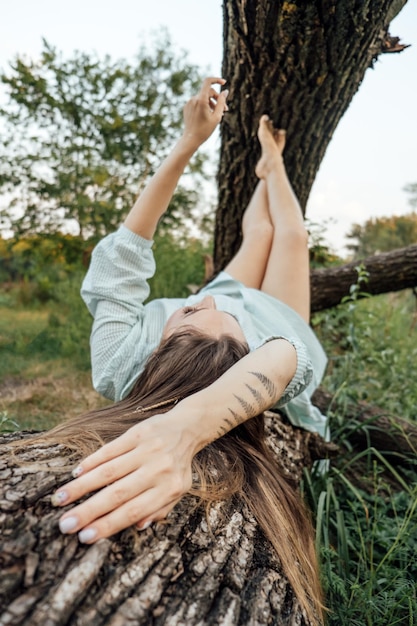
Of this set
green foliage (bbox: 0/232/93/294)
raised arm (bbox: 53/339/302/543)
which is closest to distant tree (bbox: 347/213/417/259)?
green foliage (bbox: 0/232/93/294)

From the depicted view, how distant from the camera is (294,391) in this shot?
5.36 feet

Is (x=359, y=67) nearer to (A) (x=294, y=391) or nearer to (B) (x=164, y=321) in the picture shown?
(B) (x=164, y=321)

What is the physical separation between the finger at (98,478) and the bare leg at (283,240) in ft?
5.82

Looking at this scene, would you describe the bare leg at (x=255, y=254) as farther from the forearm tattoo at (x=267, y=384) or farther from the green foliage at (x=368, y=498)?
the forearm tattoo at (x=267, y=384)

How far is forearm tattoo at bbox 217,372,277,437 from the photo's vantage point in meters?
1.25

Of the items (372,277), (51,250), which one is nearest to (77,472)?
(372,277)

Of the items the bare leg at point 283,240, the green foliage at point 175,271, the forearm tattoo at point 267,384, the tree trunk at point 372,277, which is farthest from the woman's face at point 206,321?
the green foliage at point 175,271

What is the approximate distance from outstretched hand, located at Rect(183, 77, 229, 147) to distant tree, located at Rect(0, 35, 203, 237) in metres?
5.57

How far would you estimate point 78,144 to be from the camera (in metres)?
8.80

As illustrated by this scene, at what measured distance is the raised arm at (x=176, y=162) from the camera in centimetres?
217

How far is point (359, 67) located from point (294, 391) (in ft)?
6.22

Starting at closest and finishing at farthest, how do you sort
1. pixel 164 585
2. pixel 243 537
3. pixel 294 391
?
pixel 164 585
pixel 243 537
pixel 294 391

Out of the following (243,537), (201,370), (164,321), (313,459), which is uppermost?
(164,321)

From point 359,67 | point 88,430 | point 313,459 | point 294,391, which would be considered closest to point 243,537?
point 88,430
